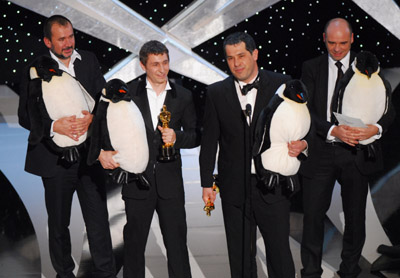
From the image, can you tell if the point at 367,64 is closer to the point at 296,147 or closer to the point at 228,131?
the point at 296,147

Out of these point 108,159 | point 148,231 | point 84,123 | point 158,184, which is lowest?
point 148,231

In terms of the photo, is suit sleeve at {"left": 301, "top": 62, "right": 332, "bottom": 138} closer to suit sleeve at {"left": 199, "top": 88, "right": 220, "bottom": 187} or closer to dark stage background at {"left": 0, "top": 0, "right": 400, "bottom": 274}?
suit sleeve at {"left": 199, "top": 88, "right": 220, "bottom": 187}

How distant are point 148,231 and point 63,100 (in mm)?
859

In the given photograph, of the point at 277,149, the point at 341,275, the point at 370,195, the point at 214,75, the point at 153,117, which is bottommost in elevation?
the point at 341,275

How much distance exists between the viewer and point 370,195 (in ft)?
16.9

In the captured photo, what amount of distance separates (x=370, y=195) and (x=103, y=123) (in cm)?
308

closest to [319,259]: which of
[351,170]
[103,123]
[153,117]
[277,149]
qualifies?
[351,170]

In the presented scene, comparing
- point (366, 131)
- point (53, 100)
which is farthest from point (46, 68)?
point (366, 131)

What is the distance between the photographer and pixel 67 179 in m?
3.45

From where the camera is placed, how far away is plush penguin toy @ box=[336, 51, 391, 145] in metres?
3.15

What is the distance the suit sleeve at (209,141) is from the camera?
2977mm

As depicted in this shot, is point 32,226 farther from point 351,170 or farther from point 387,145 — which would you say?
point 387,145

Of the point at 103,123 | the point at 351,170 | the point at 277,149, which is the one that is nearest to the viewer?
the point at 277,149

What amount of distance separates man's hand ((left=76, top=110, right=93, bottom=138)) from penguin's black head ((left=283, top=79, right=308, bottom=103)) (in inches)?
44.1
